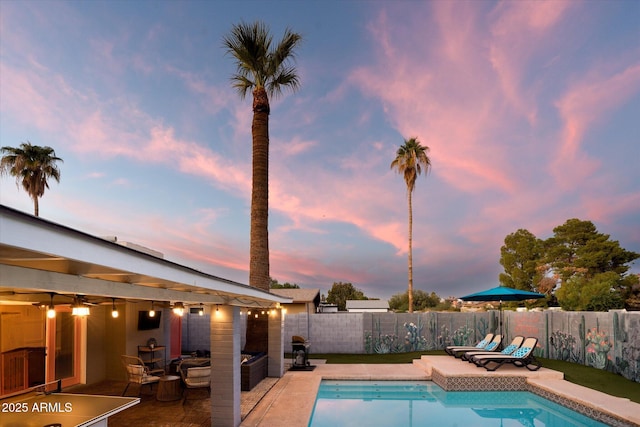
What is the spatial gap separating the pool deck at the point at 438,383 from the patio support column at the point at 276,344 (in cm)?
32

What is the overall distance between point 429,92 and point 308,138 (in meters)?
5.53

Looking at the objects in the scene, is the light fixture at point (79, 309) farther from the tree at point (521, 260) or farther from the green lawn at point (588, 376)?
the tree at point (521, 260)

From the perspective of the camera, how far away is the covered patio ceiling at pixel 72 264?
75.5 inches

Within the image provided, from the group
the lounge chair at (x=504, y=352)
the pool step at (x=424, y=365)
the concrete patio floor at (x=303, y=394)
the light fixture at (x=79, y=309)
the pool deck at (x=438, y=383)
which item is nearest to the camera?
the light fixture at (x=79, y=309)

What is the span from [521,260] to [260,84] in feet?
114

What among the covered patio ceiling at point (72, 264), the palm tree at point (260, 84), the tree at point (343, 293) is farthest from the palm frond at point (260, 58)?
the tree at point (343, 293)

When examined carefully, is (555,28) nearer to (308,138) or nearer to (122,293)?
(308,138)

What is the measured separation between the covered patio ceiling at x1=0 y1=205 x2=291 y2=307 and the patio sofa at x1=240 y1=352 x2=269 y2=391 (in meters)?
5.67

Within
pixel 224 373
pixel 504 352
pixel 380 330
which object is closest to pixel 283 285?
pixel 380 330

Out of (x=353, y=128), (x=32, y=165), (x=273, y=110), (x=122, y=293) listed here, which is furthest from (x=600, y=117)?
(x=32, y=165)

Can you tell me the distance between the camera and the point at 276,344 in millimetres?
11953

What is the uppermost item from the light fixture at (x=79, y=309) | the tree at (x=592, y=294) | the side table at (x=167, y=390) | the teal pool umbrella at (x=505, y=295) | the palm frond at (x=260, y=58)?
the palm frond at (x=260, y=58)

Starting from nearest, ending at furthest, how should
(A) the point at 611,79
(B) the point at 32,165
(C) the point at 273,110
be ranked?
(A) the point at 611,79 < (C) the point at 273,110 < (B) the point at 32,165

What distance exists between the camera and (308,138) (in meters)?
19.1
